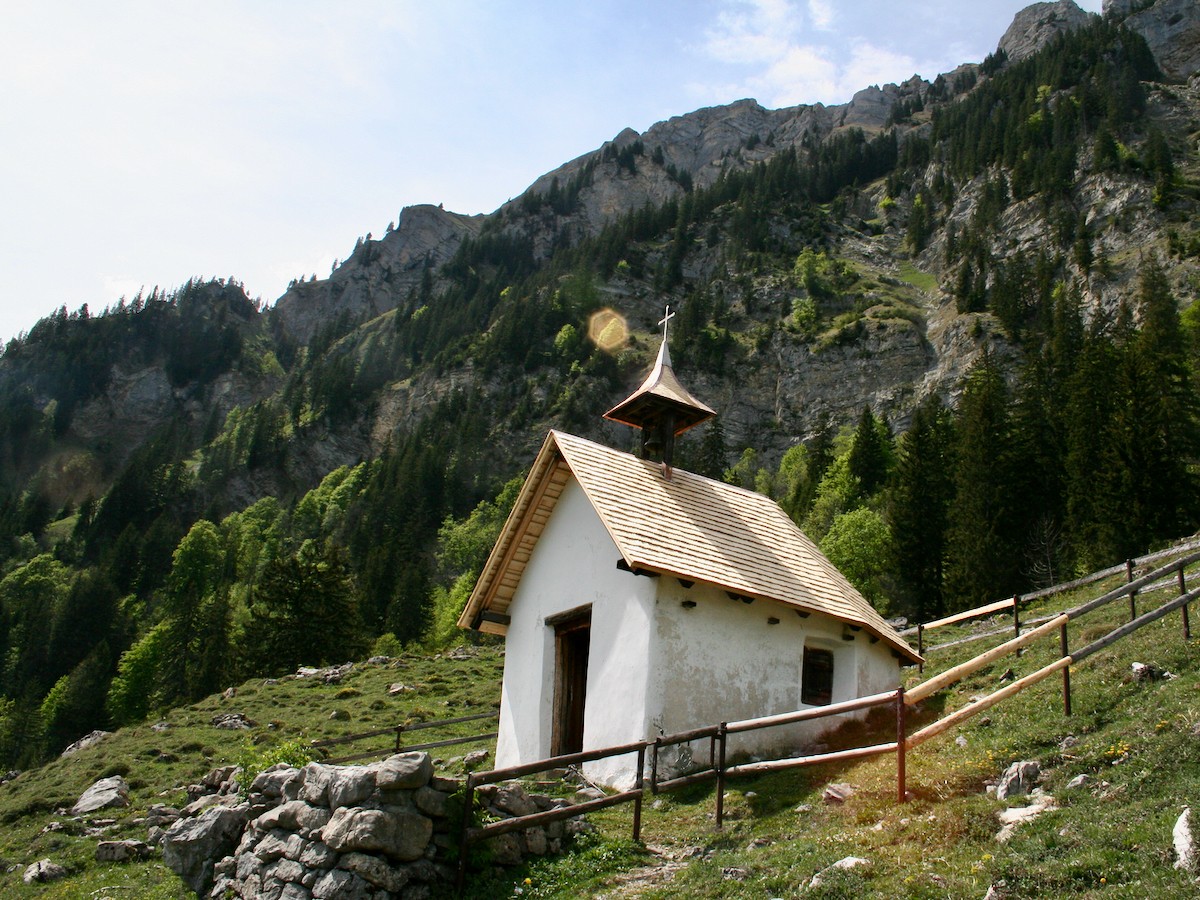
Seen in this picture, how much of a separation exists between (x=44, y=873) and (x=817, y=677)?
15766 millimetres

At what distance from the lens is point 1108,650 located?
54.0 ft

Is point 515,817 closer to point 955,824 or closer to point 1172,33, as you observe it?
point 955,824

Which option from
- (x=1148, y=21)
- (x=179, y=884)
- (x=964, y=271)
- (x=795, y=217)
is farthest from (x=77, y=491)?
(x=1148, y=21)

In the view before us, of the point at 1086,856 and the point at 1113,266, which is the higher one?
the point at 1113,266

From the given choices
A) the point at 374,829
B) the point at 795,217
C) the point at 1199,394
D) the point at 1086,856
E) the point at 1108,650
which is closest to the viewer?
the point at 1086,856

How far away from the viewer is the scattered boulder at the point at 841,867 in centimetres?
921

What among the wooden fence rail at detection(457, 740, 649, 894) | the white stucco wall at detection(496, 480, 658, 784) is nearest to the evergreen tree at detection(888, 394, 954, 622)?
Answer: the white stucco wall at detection(496, 480, 658, 784)

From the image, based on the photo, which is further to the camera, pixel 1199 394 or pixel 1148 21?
pixel 1148 21

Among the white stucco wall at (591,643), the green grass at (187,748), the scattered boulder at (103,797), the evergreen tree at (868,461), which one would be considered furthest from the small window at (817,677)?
the evergreen tree at (868,461)

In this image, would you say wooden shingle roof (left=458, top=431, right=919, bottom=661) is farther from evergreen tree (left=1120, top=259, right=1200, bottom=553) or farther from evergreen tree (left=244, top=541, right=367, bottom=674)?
evergreen tree (left=244, top=541, right=367, bottom=674)

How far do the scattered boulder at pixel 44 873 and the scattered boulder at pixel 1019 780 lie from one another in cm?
1687

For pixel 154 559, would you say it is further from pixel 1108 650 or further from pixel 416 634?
pixel 1108 650

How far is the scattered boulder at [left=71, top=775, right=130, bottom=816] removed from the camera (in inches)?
959

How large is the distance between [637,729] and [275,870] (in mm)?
7245
